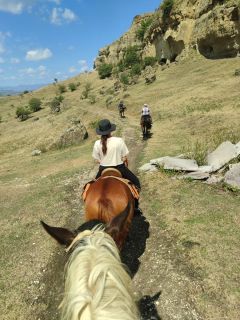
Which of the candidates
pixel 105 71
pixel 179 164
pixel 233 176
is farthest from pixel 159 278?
pixel 105 71

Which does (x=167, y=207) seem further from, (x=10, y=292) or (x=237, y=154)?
(x=10, y=292)

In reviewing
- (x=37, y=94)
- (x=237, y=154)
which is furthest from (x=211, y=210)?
(x=37, y=94)

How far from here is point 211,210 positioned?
10500 millimetres

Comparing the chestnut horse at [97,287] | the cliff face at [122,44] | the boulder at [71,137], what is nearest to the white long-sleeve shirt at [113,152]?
the chestnut horse at [97,287]

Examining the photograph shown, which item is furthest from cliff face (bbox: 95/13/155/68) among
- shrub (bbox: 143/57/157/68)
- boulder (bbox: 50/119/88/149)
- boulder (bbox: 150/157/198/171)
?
boulder (bbox: 150/157/198/171)

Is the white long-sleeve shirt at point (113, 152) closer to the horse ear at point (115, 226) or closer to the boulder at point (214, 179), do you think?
the horse ear at point (115, 226)

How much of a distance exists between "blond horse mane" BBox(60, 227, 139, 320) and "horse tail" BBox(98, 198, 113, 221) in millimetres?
3608

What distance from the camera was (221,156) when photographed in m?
13.4

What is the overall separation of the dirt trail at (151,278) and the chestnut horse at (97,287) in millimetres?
4134

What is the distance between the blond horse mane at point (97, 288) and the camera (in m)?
2.63

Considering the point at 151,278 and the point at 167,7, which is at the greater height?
the point at 167,7

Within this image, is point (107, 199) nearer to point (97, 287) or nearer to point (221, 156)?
point (97, 287)

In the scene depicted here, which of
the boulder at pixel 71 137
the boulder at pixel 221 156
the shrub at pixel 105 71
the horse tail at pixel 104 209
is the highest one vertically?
the horse tail at pixel 104 209

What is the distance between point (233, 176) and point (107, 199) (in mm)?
6185
